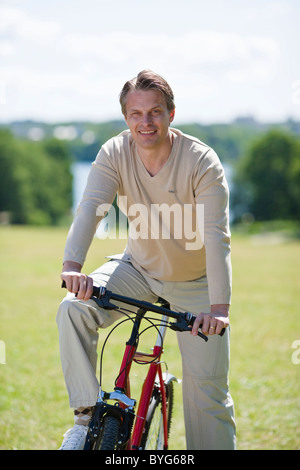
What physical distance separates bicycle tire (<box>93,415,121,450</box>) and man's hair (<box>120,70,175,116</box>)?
5.29 feet

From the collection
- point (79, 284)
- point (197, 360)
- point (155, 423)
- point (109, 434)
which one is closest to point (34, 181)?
point (155, 423)

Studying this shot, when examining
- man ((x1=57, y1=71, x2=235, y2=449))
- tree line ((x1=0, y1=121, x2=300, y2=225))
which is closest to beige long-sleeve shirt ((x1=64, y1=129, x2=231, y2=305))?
man ((x1=57, y1=71, x2=235, y2=449))

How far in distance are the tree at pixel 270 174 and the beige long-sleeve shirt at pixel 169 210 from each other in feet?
184

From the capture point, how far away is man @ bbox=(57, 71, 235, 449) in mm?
2988

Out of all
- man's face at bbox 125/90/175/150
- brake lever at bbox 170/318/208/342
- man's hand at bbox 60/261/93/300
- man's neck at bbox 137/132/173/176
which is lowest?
brake lever at bbox 170/318/208/342

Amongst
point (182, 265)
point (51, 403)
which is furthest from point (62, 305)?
point (51, 403)

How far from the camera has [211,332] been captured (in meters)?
2.78

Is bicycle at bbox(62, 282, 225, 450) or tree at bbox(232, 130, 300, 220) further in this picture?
tree at bbox(232, 130, 300, 220)

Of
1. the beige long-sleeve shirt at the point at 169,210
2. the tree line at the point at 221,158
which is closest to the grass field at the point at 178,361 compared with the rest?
the beige long-sleeve shirt at the point at 169,210

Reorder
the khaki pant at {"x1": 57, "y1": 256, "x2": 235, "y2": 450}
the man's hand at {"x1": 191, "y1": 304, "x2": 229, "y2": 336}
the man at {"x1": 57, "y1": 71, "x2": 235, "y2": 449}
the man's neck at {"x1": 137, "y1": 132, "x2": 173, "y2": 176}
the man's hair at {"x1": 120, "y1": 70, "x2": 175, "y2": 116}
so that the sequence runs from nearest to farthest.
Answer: the man's hand at {"x1": 191, "y1": 304, "x2": 229, "y2": 336} < the man at {"x1": 57, "y1": 71, "x2": 235, "y2": 449} < the man's hair at {"x1": 120, "y1": 70, "x2": 175, "y2": 116} < the man's neck at {"x1": 137, "y1": 132, "x2": 173, "y2": 176} < the khaki pant at {"x1": 57, "y1": 256, "x2": 235, "y2": 450}

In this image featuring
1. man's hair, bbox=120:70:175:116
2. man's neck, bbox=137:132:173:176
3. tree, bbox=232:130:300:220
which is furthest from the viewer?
tree, bbox=232:130:300:220

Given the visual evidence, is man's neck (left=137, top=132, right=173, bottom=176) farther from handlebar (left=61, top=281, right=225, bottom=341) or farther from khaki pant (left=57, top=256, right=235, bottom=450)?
handlebar (left=61, top=281, right=225, bottom=341)
